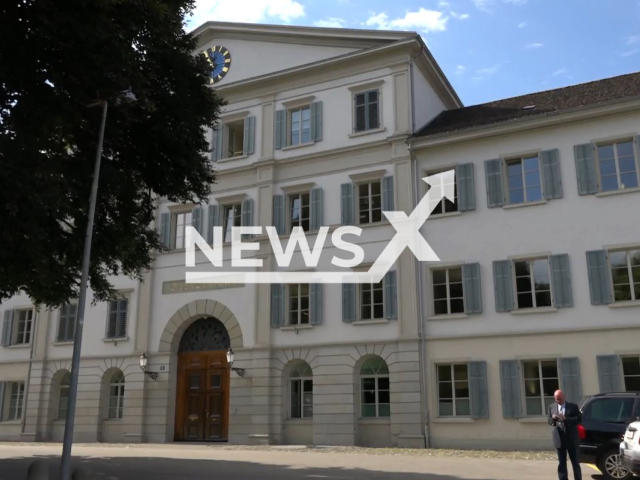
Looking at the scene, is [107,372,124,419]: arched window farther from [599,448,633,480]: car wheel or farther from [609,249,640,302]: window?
[599,448,633,480]: car wheel

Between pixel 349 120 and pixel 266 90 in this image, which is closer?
pixel 349 120

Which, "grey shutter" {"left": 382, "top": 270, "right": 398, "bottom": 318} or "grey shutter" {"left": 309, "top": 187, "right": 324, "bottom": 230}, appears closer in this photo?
"grey shutter" {"left": 382, "top": 270, "right": 398, "bottom": 318}

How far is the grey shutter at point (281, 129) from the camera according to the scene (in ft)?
90.8

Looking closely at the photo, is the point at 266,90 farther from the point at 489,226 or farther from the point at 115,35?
A: the point at 115,35

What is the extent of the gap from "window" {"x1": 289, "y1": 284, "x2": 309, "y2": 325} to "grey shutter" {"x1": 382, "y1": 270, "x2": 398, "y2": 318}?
10.3 ft

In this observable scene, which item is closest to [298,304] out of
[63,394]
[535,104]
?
[535,104]

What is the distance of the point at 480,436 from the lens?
21781mm

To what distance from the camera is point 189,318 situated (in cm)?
2773

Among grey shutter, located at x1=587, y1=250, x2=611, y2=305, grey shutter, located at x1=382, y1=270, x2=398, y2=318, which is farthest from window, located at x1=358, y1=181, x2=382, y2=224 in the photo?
grey shutter, located at x1=587, y1=250, x2=611, y2=305

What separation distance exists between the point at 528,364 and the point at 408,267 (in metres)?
4.99

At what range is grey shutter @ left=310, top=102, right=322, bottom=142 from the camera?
88.6 feet

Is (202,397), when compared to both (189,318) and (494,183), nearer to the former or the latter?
(189,318)

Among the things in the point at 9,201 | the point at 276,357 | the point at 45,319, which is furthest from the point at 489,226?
the point at 45,319

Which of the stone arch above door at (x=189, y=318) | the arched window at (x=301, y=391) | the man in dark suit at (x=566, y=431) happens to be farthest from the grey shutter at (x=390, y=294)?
the man in dark suit at (x=566, y=431)
